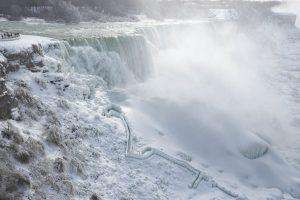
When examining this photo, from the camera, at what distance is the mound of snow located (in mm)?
16812

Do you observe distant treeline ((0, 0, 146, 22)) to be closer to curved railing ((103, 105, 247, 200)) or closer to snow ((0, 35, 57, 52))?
snow ((0, 35, 57, 52))

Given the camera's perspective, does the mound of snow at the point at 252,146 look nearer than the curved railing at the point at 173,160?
No

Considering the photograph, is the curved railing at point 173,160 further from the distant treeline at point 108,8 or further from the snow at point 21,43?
the distant treeline at point 108,8

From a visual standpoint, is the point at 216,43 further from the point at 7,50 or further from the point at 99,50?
the point at 7,50

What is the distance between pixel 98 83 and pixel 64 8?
19.2 metres

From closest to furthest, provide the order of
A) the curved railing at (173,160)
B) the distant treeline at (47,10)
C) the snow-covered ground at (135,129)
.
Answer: the snow-covered ground at (135,129) → the curved railing at (173,160) → the distant treeline at (47,10)

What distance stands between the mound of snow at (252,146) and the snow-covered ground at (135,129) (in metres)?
0.04

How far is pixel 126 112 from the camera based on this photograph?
17406 mm

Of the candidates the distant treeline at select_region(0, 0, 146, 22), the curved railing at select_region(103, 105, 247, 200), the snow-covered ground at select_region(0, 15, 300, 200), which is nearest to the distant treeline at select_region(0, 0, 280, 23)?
the distant treeline at select_region(0, 0, 146, 22)

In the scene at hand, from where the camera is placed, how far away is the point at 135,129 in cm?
1617

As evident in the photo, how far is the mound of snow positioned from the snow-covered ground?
0.14ft

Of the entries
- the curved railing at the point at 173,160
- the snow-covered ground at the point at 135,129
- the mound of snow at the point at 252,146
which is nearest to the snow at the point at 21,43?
the snow-covered ground at the point at 135,129

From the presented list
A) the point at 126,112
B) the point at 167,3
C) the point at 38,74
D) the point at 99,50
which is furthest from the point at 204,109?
the point at 167,3

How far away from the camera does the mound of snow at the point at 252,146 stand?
55.2 ft
